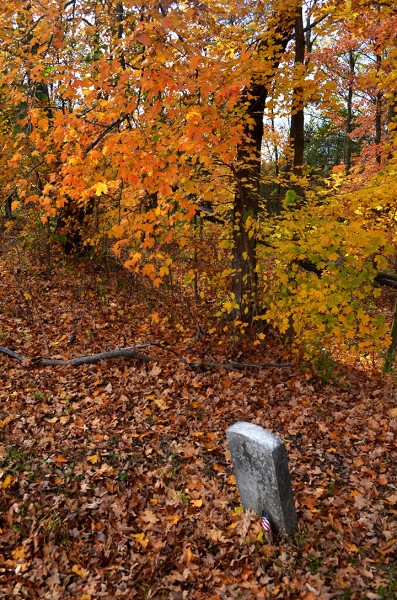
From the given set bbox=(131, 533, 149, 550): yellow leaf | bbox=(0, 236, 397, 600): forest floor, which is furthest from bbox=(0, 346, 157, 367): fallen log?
bbox=(131, 533, 149, 550): yellow leaf

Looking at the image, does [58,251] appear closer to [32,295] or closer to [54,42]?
[32,295]

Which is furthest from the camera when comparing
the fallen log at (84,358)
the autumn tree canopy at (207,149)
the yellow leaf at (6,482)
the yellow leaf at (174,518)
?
the fallen log at (84,358)

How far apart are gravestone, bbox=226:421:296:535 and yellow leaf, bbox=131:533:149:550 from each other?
3.40 ft

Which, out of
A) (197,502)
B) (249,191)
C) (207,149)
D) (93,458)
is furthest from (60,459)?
(249,191)

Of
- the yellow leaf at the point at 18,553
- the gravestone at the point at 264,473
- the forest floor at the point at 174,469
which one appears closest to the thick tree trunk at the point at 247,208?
the forest floor at the point at 174,469

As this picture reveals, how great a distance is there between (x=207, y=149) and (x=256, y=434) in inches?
128

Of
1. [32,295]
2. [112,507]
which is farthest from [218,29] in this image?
[112,507]

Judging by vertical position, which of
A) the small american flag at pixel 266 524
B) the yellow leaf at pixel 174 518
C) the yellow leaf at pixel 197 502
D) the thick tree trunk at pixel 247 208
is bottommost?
the yellow leaf at pixel 174 518

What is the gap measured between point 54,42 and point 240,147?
143 inches

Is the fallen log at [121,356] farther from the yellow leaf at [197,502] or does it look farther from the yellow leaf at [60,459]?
the yellow leaf at [197,502]

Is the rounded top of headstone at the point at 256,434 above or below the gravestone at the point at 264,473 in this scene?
above

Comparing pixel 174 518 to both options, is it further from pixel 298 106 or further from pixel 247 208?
pixel 298 106

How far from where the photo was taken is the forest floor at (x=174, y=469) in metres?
3.56

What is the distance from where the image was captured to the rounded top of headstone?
3824mm
